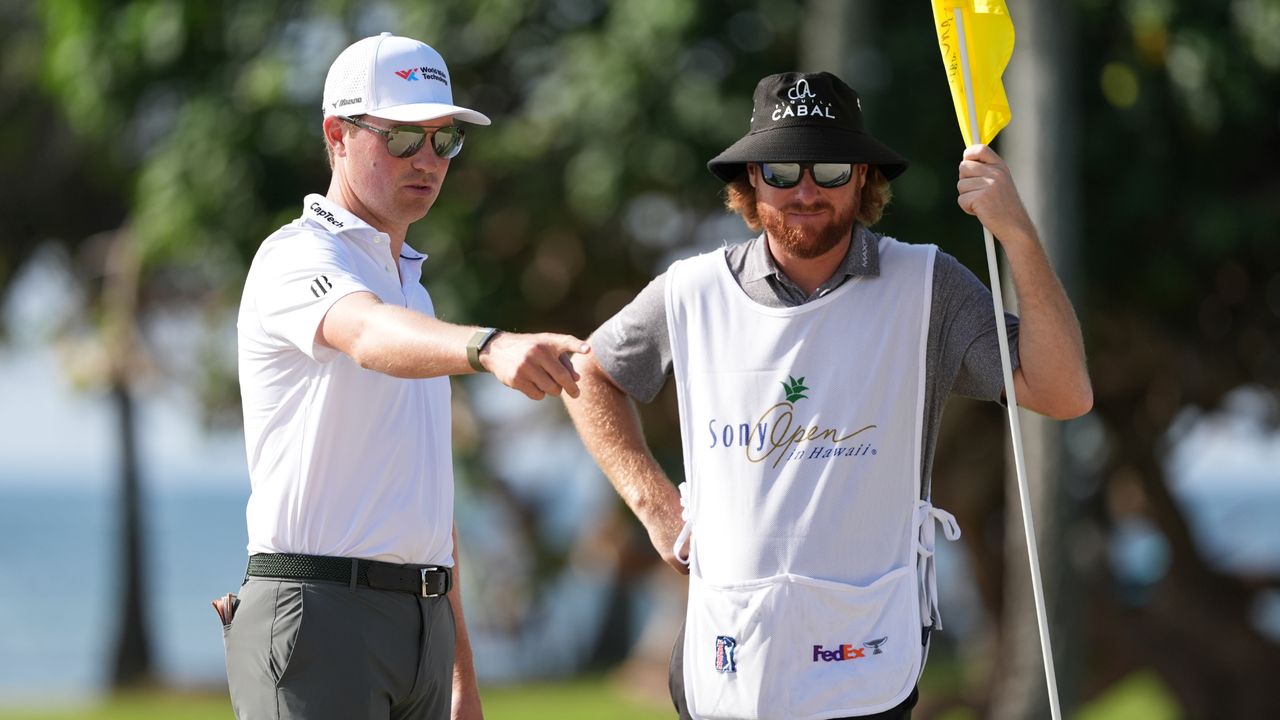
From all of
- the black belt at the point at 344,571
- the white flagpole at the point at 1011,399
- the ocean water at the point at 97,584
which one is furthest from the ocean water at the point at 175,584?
the black belt at the point at 344,571

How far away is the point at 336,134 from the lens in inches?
151

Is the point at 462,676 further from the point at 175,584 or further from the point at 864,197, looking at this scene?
the point at 175,584

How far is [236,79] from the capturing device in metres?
12.8

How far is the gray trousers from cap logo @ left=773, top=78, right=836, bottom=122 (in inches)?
53.4

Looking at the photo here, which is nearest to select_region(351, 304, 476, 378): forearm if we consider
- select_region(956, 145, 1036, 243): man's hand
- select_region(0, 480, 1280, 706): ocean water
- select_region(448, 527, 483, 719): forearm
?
select_region(448, 527, 483, 719): forearm

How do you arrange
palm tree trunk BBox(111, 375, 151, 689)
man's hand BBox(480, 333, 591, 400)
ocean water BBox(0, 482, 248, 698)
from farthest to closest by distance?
ocean water BBox(0, 482, 248, 698) < palm tree trunk BBox(111, 375, 151, 689) < man's hand BBox(480, 333, 591, 400)

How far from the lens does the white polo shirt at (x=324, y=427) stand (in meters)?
3.58

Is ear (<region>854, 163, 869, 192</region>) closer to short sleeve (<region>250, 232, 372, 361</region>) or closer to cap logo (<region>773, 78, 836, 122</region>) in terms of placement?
cap logo (<region>773, 78, 836, 122</region>)

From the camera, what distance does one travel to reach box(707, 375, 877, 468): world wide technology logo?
12.2 ft

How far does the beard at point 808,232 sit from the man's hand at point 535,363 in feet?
2.96

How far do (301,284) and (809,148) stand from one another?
3.74 feet

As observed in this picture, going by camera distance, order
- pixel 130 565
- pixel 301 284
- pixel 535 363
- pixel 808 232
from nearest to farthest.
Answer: pixel 535 363, pixel 301 284, pixel 808 232, pixel 130 565

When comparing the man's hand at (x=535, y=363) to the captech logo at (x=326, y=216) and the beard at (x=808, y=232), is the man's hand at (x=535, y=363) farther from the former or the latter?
the beard at (x=808, y=232)

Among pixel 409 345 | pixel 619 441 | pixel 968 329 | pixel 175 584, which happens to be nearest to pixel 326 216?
pixel 409 345
